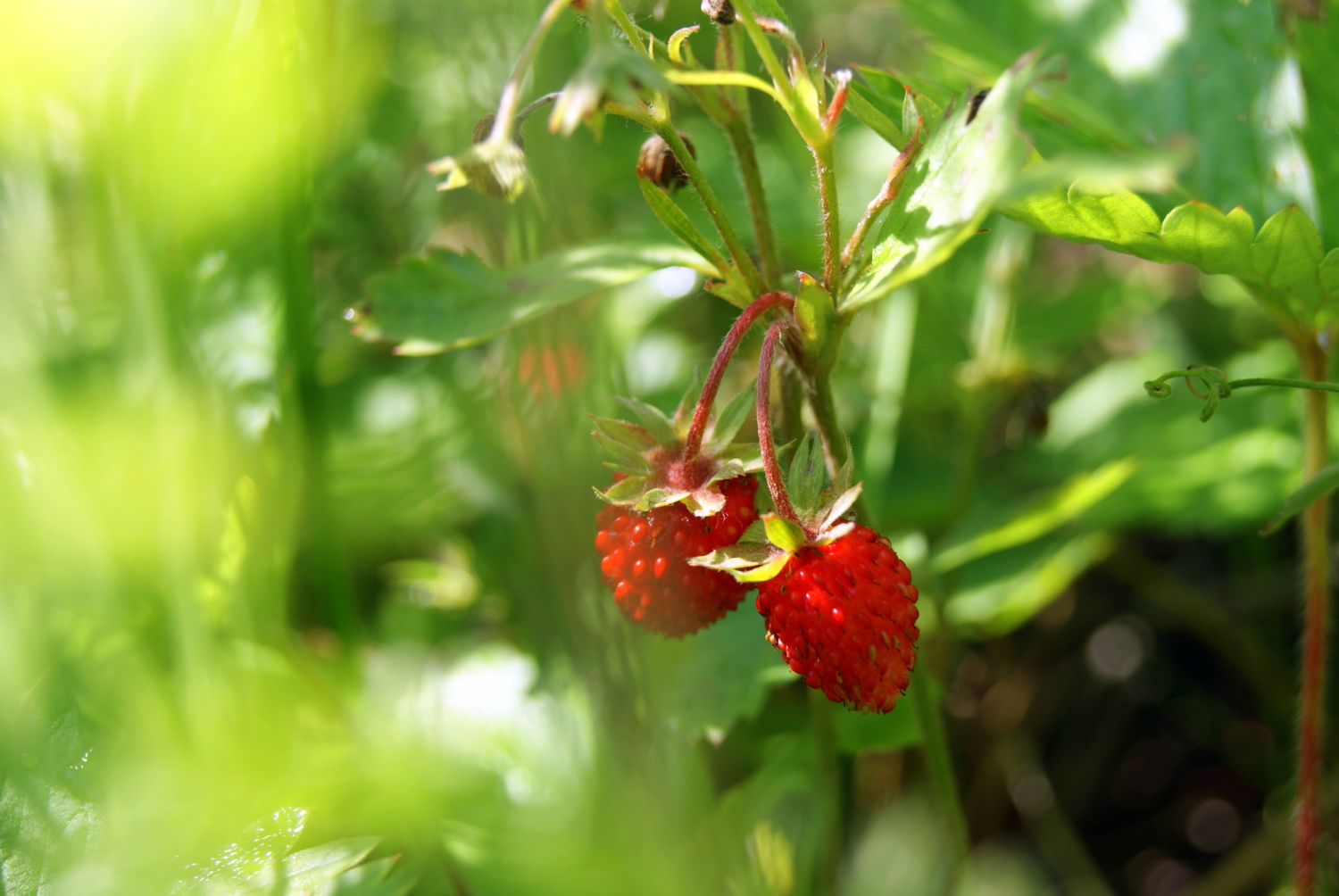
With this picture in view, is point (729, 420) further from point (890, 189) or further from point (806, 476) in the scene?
point (890, 189)

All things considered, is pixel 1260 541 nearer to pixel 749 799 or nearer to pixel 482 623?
pixel 749 799

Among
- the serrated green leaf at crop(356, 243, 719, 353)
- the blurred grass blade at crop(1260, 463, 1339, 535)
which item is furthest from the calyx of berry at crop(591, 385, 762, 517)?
the blurred grass blade at crop(1260, 463, 1339, 535)

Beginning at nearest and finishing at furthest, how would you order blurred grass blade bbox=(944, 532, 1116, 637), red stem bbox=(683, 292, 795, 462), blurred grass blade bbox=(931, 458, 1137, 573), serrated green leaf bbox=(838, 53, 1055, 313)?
serrated green leaf bbox=(838, 53, 1055, 313) < red stem bbox=(683, 292, 795, 462) < blurred grass blade bbox=(931, 458, 1137, 573) < blurred grass blade bbox=(944, 532, 1116, 637)

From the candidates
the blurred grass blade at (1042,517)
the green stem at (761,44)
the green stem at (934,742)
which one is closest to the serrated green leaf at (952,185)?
the green stem at (761,44)

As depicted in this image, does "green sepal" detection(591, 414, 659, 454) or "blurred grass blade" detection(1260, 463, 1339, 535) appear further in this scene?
"green sepal" detection(591, 414, 659, 454)

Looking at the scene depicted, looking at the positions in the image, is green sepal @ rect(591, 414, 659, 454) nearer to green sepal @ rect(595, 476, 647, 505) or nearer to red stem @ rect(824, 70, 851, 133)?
green sepal @ rect(595, 476, 647, 505)
